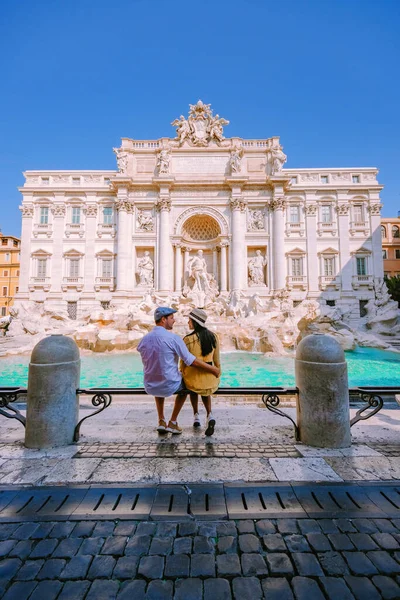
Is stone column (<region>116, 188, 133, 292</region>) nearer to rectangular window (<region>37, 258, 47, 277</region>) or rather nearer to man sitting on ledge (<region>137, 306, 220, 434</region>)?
rectangular window (<region>37, 258, 47, 277</region>)

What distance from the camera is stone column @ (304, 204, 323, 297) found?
24203 millimetres

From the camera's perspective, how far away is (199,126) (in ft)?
80.0

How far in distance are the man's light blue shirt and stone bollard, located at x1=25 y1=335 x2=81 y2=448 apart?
2.84 ft

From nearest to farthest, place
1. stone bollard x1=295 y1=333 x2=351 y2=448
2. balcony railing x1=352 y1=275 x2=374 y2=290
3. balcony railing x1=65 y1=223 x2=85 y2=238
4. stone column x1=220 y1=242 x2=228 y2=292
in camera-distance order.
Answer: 1. stone bollard x1=295 y1=333 x2=351 y2=448
2. stone column x1=220 y1=242 x2=228 y2=292
3. balcony railing x1=352 y1=275 x2=374 y2=290
4. balcony railing x1=65 y1=223 x2=85 y2=238

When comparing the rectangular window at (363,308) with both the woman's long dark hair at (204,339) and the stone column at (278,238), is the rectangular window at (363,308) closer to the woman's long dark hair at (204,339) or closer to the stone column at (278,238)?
the stone column at (278,238)

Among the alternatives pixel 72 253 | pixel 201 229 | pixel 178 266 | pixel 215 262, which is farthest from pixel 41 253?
pixel 215 262

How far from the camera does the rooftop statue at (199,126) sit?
24219mm

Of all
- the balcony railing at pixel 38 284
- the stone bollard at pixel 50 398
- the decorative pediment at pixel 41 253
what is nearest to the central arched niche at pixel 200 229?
the decorative pediment at pixel 41 253

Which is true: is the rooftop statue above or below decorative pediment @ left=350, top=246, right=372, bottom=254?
above

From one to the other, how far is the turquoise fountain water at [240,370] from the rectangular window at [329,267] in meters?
11.2

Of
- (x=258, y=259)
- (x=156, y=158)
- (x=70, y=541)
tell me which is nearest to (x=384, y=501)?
(x=70, y=541)

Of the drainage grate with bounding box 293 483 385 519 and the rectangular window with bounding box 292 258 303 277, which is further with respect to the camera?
the rectangular window with bounding box 292 258 303 277

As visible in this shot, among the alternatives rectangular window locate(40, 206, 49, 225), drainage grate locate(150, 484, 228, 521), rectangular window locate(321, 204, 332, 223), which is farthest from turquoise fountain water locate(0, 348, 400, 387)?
rectangular window locate(40, 206, 49, 225)

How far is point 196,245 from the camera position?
2497 cm
